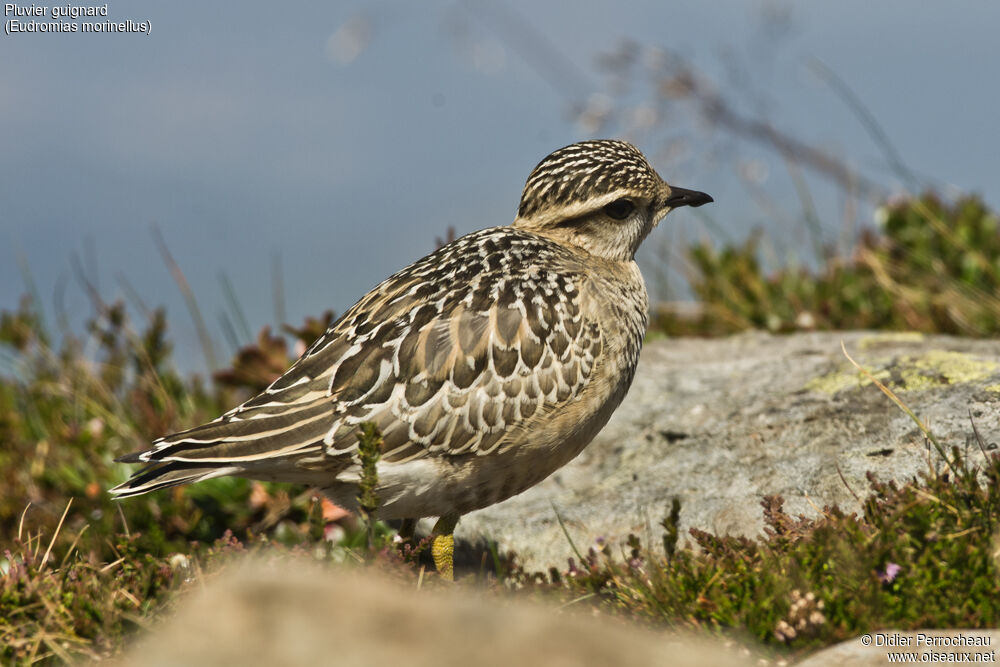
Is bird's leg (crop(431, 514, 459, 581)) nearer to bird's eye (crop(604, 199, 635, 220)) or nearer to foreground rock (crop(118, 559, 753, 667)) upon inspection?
bird's eye (crop(604, 199, 635, 220))

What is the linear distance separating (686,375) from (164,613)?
5.00m

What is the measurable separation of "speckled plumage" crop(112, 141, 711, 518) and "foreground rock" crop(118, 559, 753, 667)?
2.69m

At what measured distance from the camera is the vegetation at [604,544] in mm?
4629

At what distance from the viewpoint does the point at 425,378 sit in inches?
224

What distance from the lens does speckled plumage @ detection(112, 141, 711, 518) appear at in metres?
5.50

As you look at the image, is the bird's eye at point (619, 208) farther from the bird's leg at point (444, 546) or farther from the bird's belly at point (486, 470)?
the bird's leg at point (444, 546)

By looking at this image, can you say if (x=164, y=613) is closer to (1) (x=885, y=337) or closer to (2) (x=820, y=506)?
(2) (x=820, y=506)

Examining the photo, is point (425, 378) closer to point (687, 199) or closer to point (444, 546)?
point (444, 546)

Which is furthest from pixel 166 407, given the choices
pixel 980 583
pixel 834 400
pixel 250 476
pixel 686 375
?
pixel 980 583

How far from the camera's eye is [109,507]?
28.5ft

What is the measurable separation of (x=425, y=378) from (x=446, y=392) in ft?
0.47

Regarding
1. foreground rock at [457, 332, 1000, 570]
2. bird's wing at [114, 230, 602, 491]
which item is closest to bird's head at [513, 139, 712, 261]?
bird's wing at [114, 230, 602, 491]

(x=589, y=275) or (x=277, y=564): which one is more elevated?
(x=589, y=275)

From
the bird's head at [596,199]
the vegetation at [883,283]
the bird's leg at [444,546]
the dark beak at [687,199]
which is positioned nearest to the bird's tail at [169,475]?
the bird's leg at [444,546]
